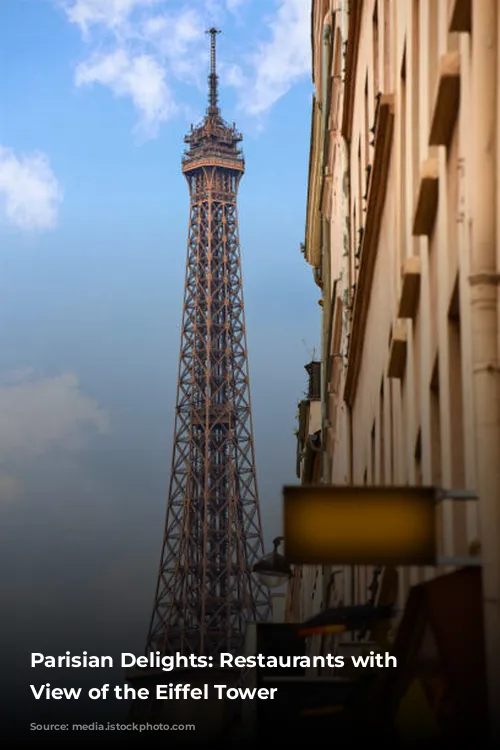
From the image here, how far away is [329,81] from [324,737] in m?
21.0

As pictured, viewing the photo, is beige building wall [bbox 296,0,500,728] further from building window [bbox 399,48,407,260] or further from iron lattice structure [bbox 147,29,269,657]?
iron lattice structure [bbox 147,29,269,657]

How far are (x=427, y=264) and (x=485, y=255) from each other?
310cm

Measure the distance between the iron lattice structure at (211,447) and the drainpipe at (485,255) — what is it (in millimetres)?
105609

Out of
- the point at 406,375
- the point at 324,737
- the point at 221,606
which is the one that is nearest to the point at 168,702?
the point at 406,375

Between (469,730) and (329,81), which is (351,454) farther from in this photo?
(469,730)

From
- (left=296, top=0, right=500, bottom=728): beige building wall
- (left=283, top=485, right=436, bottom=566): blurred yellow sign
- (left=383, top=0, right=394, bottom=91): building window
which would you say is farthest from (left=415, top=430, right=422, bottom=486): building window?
(left=383, top=0, right=394, bottom=91): building window

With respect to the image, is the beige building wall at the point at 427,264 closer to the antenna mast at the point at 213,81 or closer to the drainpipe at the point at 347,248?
the drainpipe at the point at 347,248

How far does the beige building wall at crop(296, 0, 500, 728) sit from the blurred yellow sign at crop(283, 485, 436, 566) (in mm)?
351

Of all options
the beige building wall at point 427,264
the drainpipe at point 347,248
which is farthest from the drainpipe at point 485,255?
the drainpipe at point 347,248

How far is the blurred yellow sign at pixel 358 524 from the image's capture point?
25.6 feet

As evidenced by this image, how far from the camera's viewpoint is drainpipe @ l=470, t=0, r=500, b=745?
8125 millimetres

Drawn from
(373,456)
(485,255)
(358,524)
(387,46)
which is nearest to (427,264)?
Answer: (485,255)

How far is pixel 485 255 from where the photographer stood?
8398mm

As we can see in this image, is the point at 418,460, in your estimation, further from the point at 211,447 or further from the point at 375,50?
the point at 211,447
